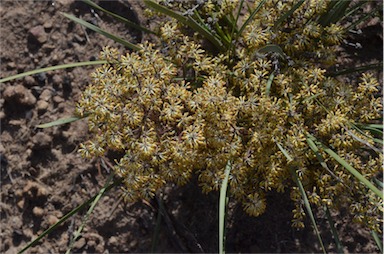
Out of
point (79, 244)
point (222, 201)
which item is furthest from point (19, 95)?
point (222, 201)

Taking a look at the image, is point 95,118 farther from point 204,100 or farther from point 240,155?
point 240,155

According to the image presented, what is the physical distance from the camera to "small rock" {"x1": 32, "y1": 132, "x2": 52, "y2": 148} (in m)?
3.50

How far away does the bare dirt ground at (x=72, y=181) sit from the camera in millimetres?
3393

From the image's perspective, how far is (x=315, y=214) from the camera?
10.9 ft

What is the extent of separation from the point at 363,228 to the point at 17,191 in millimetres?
2465

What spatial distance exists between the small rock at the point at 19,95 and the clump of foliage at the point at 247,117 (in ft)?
3.93

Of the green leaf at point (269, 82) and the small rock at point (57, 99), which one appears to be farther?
the small rock at point (57, 99)

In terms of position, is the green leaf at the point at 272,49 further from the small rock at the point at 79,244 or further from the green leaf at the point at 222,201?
the small rock at the point at 79,244

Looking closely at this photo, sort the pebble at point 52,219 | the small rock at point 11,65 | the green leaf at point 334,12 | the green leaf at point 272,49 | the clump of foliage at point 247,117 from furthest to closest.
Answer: the small rock at point 11,65, the pebble at point 52,219, the green leaf at point 334,12, the green leaf at point 272,49, the clump of foliage at point 247,117

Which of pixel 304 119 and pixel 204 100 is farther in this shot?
pixel 304 119

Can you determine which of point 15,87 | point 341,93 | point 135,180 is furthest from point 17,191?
point 341,93

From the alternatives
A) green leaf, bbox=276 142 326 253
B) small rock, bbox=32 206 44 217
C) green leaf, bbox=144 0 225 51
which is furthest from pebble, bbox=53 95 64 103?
green leaf, bbox=276 142 326 253

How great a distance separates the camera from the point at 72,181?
3512 mm

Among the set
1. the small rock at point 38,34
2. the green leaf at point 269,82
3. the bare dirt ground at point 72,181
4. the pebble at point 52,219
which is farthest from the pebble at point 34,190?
the green leaf at point 269,82
